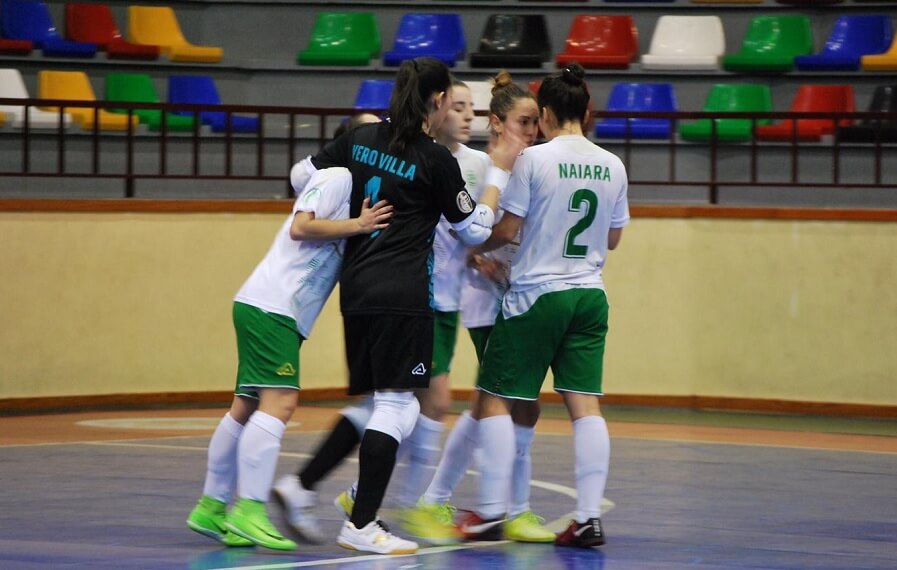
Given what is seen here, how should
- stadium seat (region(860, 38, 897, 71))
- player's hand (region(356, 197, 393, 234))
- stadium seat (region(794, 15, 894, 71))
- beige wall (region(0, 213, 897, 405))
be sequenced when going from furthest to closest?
stadium seat (region(794, 15, 894, 71)) < stadium seat (region(860, 38, 897, 71)) < beige wall (region(0, 213, 897, 405)) < player's hand (region(356, 197, 393, 234))

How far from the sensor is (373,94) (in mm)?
14820

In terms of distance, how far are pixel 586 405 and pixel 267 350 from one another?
53.4 inches

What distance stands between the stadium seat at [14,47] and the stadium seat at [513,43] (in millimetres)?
4447

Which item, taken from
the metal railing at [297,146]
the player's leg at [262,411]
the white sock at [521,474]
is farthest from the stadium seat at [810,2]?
the player's leg at [262,411]

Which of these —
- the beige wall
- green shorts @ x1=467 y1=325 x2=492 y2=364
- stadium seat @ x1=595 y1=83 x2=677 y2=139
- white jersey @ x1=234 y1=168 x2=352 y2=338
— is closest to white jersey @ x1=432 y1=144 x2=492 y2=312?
green shorts @ x1=467 y1=325 x2=492 y2=364

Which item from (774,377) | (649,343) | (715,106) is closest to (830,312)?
(774,377)

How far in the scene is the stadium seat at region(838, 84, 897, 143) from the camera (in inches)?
527

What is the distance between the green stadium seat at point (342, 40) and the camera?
1564 cm

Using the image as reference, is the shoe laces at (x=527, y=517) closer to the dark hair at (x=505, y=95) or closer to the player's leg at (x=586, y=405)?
A: the player's leg at (x=586, y=405)

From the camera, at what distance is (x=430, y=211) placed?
234 inches

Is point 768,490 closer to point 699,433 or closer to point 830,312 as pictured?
point 699,433

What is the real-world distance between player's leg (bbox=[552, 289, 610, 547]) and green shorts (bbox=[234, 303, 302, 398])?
113cm

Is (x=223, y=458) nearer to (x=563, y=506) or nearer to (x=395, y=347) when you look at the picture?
(x=395, y=347)

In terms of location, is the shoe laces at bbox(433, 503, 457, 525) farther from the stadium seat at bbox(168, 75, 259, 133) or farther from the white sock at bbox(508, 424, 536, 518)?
the stadium seat at bbox(168, 75, 259, 133)
